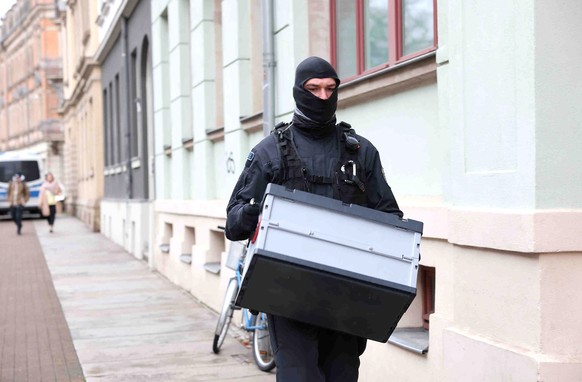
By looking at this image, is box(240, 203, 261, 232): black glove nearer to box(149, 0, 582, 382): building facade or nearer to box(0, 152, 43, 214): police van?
box(149, 0, 582, 382): building facade

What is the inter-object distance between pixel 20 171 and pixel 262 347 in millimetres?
33744

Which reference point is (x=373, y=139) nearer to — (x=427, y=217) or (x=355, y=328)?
(x=427, y=217)

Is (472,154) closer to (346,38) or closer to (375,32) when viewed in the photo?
(375,32)

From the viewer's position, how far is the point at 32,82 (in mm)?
65688

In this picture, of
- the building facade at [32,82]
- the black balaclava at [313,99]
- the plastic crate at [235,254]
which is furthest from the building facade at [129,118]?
the building facade at [32,82]

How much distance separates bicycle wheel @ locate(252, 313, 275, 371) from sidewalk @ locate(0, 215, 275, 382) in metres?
0.08

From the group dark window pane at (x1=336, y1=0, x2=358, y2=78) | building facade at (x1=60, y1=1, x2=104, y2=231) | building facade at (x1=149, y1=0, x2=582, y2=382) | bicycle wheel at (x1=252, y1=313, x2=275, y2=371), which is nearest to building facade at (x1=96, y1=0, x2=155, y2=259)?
building facade at (x1=60, y1=1, x2=104, y2=231)

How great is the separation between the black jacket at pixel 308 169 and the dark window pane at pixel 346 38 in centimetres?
323

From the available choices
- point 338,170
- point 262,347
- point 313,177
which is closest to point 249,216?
point 313,177

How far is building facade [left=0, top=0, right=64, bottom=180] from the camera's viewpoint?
57.2 meters

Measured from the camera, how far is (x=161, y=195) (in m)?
15.7

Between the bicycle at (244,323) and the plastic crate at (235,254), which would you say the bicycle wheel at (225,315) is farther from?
the plastic crate at (235,254)

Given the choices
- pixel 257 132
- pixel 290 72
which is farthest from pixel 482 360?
pixel 257 132

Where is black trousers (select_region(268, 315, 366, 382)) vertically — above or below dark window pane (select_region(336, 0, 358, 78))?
below
